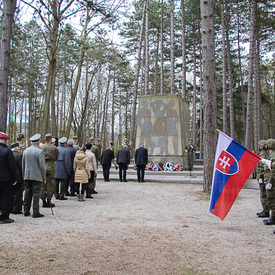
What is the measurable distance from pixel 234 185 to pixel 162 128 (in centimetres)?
1241

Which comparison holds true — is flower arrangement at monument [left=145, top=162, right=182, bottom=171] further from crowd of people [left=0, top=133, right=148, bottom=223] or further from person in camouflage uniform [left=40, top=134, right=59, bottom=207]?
→ person in camouflage uniform [left=40, top=134, right=59, bottom=207]

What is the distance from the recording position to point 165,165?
17.0 metres

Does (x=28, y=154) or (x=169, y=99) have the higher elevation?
(x=169, y=99)

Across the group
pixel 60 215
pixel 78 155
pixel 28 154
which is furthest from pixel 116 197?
pixel 28 154

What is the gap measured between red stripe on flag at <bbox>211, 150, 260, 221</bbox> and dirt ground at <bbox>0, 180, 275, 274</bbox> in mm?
413

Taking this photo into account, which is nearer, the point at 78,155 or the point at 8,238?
the point at 8,238

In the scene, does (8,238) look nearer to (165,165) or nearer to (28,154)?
(28,154)

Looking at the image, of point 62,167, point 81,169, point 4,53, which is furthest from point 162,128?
point 4,53

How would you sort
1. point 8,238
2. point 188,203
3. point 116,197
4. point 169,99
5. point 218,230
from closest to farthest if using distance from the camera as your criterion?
point 8,238, point 218,230, point 188,203, point 116,197, point 169,99

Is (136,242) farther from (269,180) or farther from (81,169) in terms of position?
(81,169)

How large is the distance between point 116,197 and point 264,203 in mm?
4590

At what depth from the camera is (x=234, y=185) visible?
5.65 m

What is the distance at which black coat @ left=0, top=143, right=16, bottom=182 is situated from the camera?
5.73 m

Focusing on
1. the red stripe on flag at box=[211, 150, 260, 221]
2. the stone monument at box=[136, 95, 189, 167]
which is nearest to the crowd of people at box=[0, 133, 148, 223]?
the red stripe on flag at box=[211, 150, 260, 221]
